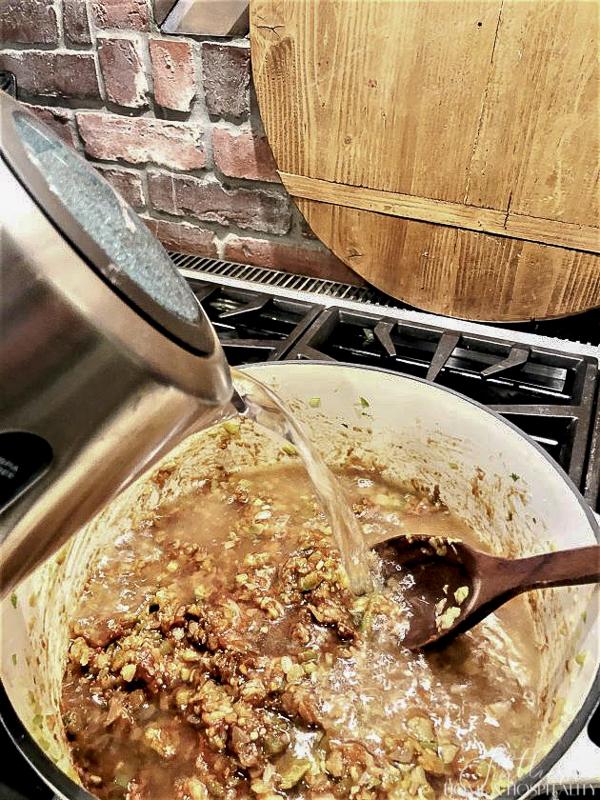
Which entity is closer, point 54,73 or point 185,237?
point 54,73

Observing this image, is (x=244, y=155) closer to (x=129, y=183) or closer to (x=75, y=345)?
(x=129, y=183)

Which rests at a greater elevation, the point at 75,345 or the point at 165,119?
the point at 75,345

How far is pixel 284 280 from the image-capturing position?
1.46 metres

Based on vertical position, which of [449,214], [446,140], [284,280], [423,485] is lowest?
[423,485]

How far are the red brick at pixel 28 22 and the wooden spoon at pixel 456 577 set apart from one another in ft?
4.38

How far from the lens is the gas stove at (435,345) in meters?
1.02

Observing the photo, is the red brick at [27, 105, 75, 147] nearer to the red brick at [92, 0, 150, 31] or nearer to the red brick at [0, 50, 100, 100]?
the red brick at [0, 50, 100, 100]

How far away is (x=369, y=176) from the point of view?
4.06ft

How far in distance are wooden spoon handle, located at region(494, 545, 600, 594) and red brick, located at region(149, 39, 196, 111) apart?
1142 mm

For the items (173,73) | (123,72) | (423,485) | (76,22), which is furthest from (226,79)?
(423,485)

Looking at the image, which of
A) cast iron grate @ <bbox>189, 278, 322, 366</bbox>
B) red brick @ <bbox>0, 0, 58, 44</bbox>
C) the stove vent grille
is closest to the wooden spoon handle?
cast iron grate @ <bbox>189, 278, 322, 366</bbox>

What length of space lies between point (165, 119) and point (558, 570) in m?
1.23

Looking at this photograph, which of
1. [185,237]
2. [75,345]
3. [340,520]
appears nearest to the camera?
[75,345]

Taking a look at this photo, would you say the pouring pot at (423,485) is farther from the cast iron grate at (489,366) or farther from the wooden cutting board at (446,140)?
the wooden cutting board at (446,140)
